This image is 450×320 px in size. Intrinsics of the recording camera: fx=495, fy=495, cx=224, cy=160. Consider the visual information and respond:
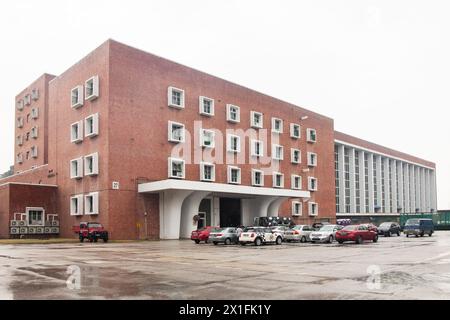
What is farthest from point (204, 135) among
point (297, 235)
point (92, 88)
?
point (297, 235)

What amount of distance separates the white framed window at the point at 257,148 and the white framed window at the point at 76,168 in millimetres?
21021

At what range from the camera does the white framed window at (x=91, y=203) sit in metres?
45.5

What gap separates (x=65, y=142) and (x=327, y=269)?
4301 cm

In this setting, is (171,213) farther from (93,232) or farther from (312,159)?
(312,159)

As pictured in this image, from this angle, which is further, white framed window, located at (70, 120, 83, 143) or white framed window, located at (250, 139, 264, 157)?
white framed window, located at (250, 139, 264, 157)

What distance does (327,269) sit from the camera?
1623cm

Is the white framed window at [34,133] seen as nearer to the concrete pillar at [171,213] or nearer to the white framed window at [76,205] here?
the white framed window at [76,205]

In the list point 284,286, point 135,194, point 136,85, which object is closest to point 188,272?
point 284,286

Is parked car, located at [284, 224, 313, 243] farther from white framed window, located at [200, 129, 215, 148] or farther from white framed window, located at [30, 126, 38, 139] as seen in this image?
white framed window, located at [30, 126, 38, 139]

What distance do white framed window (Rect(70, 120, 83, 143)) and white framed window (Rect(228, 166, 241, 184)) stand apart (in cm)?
1714

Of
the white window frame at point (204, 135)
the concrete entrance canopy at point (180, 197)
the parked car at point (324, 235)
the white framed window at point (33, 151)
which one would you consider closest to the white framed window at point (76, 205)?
the concrete entrance canopy at point (180, 197)

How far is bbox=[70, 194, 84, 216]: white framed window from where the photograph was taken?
158ft

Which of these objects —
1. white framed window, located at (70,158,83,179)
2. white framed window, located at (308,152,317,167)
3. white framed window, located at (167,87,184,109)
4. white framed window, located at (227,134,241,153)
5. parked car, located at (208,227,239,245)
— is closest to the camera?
parked car, located at (208,227,239,245)

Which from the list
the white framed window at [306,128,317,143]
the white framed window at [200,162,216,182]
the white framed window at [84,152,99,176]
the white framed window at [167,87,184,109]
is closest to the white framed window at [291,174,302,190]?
the white framed window at [306,128,317,143]
